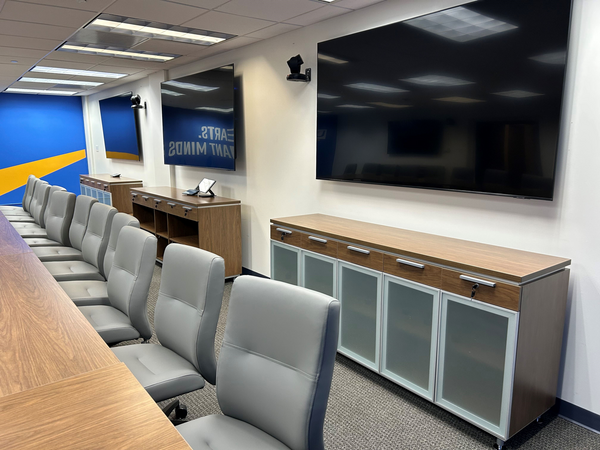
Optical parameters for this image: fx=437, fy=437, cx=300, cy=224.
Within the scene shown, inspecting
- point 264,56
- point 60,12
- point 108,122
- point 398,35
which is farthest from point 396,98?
point 108,122

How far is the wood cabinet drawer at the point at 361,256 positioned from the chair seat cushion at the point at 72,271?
1.89m

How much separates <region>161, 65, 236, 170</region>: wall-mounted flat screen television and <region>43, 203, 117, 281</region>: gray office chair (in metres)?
1.81

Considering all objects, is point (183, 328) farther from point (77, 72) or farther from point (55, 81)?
point (55, 81)

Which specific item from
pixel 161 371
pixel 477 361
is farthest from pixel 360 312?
pixel 161 371

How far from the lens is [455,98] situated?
278cm

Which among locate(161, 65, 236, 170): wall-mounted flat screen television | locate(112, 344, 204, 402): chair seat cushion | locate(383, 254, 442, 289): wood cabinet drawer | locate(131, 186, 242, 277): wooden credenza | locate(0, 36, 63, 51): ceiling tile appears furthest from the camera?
locate(161, 65, 236, 170): wall-mounted flat screen television

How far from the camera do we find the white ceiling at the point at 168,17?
3406 mm

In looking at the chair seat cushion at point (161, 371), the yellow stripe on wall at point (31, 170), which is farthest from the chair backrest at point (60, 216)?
the yellow stripe on wall at point (31, 170)

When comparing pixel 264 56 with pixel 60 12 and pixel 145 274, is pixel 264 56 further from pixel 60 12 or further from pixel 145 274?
pixel 145 274

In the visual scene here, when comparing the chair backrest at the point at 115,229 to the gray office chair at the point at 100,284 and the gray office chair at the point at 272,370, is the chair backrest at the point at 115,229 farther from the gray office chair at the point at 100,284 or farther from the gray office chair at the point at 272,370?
the gray office chair at the point at 272,370

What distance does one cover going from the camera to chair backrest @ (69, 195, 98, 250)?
3850mm

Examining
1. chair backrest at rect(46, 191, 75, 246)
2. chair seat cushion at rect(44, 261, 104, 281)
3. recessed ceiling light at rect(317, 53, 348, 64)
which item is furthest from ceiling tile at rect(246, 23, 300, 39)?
chair seat cushion at rect(44, 261, 104, 281)

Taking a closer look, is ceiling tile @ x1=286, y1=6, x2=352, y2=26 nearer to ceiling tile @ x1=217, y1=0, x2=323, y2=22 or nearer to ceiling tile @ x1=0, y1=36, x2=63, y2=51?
ceiling tile @ x1=217, y1=0, x2=323, y2=22

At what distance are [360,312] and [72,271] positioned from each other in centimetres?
229
